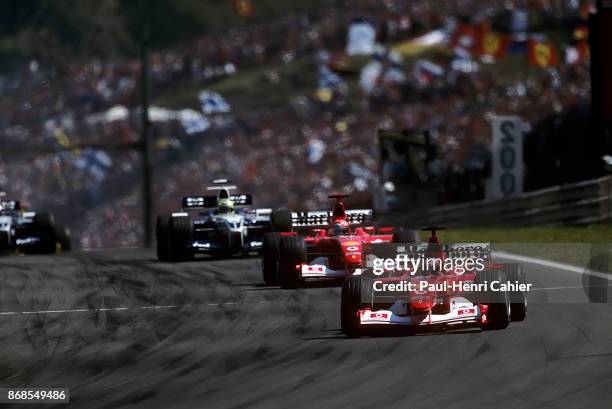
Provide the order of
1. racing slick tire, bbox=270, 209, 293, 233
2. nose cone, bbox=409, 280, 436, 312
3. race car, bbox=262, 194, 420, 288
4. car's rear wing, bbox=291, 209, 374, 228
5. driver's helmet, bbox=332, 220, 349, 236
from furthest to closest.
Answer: racing slick tire, bbox=270, 209, 293, 233 < car's rear wing, bbox=291, 209, 374, 228 < driver's helmet, bbox=332, 220, 349, 236 < race car, bbox=262, 194, 420, 288 < nose cone, bbox=409, 280, 436, 312

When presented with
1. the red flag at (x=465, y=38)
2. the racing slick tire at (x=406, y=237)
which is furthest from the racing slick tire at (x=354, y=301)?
the red flag at (x=465, y=38)

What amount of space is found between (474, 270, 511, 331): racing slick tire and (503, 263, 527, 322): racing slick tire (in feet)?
0.46

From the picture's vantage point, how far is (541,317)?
535 inches

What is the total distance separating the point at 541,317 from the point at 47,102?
2815 inches

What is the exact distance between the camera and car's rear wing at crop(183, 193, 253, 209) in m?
24.9

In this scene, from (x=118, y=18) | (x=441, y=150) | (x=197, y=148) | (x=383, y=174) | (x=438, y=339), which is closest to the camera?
(x=438, y=339)

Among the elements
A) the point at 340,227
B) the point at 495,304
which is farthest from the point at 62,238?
the point at 495,304

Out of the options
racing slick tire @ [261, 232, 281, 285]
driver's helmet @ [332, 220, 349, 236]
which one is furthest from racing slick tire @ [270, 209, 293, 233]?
driver's helmet @ [332, 220, 349, 236]

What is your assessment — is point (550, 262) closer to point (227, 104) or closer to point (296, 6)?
point (227, 104)

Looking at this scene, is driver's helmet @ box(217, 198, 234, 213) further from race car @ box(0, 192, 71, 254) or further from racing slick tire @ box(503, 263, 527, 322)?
racing slick tire @ box(503, 263, 527, 322)

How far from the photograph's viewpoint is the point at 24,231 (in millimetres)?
30375

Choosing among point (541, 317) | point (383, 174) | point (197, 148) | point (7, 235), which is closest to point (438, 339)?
point (541, 317)

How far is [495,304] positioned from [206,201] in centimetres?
1270

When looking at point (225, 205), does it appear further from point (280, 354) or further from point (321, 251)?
point (280, 354)
